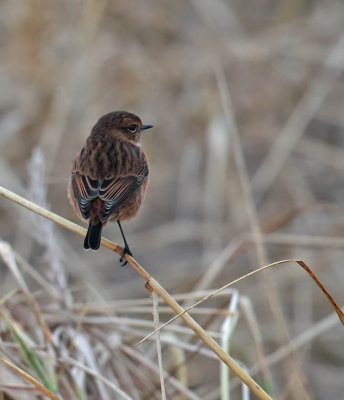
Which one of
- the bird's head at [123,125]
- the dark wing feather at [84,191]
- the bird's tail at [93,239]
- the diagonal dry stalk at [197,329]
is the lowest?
the diagonal dry stalk at [197,329]

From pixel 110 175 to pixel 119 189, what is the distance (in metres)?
0.11

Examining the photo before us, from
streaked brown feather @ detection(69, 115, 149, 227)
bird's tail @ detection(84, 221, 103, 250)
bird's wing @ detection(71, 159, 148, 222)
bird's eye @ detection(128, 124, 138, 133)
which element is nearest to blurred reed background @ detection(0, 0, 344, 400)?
bird's eye @ detection(128, 124, 138, 133)

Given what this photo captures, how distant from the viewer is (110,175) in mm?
3279

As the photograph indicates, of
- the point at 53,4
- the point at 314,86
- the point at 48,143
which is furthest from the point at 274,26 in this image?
the point at 48,143

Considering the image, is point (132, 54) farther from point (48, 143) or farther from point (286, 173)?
point (286, 173)

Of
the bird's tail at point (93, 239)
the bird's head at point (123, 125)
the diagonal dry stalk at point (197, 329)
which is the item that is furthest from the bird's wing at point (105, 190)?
the diagonal dry stalk at point (197, 329)

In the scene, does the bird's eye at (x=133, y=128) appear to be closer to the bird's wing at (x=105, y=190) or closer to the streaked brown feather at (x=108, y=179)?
the streaked brown feather at (x=108, y=179)

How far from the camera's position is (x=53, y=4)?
251 inches

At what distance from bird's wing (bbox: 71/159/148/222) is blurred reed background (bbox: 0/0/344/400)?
2231mm

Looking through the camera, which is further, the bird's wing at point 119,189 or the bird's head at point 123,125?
the bird's head at point 123,125

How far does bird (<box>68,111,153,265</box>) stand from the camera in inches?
121

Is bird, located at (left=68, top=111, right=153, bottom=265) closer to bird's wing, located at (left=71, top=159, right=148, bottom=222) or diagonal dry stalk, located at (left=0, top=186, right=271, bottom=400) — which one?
bird's wing, located at (left=71, top=159, right=148, bottom=222)

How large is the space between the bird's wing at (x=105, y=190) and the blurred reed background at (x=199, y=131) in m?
2.23

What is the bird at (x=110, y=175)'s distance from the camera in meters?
3.09
